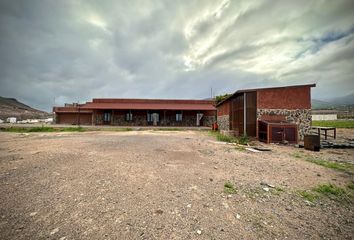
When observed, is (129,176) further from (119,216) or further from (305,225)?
(305,225)

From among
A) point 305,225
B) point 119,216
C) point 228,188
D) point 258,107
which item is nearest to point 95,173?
point 119,216

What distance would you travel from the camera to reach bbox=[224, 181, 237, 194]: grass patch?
4299 millimetres

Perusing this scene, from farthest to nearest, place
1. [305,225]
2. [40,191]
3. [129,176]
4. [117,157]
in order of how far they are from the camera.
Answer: [117,157] < [129,176] < [40,191] < [305,225]

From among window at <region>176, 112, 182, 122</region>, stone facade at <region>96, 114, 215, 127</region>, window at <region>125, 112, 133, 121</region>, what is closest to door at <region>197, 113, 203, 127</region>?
stone facade at <region>96, 114, 215, 127</region>

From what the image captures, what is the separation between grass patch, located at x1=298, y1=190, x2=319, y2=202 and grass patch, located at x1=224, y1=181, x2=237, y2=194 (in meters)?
1.64

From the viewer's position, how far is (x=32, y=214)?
315 centimetres

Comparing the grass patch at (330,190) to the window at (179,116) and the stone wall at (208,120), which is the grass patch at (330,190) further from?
the window at (179,116)

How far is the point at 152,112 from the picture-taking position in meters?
30.5

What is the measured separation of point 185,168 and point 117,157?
10.4 ft

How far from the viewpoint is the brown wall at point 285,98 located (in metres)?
14.7

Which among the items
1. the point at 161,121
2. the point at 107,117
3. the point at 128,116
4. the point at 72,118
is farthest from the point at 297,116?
the point at 72,118

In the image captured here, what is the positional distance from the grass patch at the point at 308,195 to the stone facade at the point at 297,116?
1143cm

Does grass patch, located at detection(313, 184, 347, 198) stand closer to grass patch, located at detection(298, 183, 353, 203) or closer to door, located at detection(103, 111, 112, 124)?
grass patch, located at detection(298, 183, 353, 203)

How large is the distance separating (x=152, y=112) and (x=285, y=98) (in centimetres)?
2090
